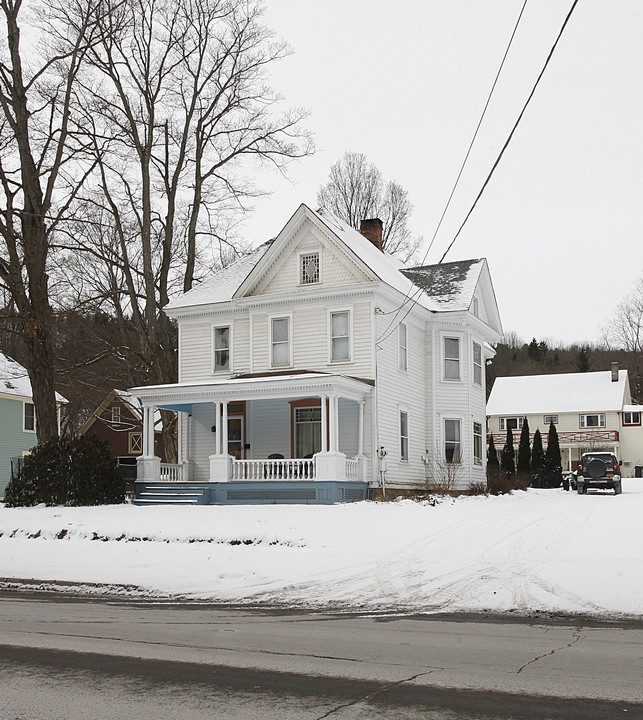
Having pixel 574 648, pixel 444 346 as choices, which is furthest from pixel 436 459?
pixel 574 648

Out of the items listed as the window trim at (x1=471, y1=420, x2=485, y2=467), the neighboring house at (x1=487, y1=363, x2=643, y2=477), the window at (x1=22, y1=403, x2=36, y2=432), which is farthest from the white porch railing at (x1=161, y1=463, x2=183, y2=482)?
the neighboring house at (x1=487, y1=363, x2=643, y2=477)

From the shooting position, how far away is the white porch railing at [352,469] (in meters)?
24.7


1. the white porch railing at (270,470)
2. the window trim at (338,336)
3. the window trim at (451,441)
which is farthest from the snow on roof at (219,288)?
the window trim at (451,441)

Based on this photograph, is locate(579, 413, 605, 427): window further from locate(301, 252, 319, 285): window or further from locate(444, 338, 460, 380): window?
locate(301, 252, 319, 285): window

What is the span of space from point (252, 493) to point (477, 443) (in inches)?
428

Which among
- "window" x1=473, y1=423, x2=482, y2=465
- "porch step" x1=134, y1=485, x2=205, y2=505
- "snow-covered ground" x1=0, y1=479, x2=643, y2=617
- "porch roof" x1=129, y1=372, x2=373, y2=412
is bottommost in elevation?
"snow-covered ground" x1=0, y1=479, x2=643, y2=617

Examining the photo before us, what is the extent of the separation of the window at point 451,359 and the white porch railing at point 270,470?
7239 mm

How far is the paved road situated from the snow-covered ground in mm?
2028

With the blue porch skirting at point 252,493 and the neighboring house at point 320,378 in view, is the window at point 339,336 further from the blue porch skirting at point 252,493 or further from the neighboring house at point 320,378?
the blue porch skirting at point 252,493

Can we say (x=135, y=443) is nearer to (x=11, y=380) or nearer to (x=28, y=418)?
(x=28, y=418)

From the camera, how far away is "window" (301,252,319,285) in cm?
2784

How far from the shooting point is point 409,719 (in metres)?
5.50

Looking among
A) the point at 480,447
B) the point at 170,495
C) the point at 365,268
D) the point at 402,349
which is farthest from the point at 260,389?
the point at 480,447

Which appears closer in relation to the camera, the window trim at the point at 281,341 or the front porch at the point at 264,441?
the front porch at the point at 264,441
